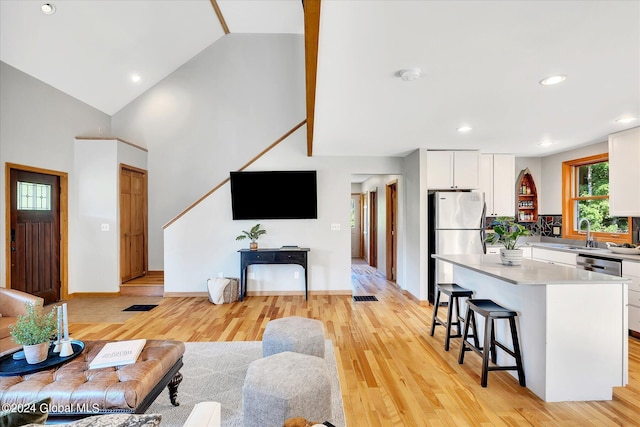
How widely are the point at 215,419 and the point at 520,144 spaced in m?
4.87

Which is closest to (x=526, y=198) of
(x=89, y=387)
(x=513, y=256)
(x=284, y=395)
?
(x=513, y=256)

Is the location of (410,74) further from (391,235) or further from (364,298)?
(391,235)

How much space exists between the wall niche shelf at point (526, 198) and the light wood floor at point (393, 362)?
241cm

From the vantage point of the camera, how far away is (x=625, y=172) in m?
3.69

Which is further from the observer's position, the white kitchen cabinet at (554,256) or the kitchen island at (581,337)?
the white kitchen cabinet at (554,256)

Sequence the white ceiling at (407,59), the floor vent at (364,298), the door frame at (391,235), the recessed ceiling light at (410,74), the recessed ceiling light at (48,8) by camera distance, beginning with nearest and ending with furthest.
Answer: the white ceiling at (407,59) < the recessed ceiling light at (410,74) < the recessed ceiling light at (48,8) < the floor vent at (364,298) < the door frame at (391,235)

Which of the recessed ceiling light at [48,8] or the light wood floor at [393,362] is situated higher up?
the recessed ceiling light at [48,8]

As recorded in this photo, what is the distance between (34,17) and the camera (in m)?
3.99

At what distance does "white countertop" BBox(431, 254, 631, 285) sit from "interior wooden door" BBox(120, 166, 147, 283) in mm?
5223

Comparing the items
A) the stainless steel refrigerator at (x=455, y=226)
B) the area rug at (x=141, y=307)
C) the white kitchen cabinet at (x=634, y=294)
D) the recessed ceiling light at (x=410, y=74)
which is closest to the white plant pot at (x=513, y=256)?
the white kitchen cabinet at (x=634, y=294)

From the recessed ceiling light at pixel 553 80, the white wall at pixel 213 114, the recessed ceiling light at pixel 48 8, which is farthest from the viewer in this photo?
the white wall at pixel 213 114

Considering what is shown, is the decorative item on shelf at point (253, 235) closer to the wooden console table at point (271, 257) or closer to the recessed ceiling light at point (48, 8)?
the wooden console table at point (271, 257)

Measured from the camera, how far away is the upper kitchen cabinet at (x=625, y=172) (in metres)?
3.58

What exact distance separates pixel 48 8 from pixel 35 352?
4.43 m
